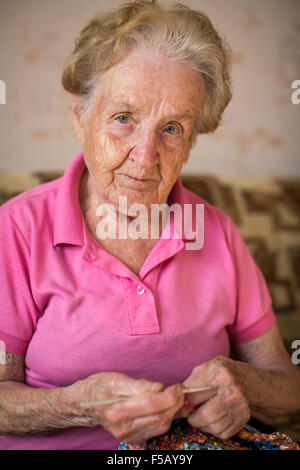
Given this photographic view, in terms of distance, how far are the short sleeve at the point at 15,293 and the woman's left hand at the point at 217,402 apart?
1.37 ft

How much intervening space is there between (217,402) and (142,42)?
0.89 m

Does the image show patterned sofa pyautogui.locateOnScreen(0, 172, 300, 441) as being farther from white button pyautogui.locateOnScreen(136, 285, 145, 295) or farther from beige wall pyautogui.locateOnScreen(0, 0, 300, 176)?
white button pyautogui.locateOnScreen(136, 285, 145, 295)

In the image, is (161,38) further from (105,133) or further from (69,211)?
(69,211)

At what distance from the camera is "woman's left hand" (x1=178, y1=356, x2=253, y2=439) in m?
1.13

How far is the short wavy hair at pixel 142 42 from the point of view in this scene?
119cm

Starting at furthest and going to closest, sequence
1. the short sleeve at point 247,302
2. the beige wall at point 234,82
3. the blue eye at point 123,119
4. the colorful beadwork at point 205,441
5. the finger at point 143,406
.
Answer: the beige wall at point 234,82 → the short sleeve at point 247,302 → the blue eye at point 123,119 → the colorful beadwork at point 205,441 → the finger at point 143,406

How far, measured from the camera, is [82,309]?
3.94 feet

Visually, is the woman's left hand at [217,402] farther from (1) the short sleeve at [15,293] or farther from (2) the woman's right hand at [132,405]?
(1) the short sleeve at [15,293]

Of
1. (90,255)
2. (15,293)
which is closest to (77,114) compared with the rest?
(90,255)

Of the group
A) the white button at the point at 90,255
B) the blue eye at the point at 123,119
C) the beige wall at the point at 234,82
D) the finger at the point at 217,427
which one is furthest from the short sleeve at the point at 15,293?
the beige wall at the point at 234,82

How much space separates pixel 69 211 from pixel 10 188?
0.53m

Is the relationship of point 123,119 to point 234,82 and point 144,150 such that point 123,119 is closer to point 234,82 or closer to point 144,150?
point 144,150

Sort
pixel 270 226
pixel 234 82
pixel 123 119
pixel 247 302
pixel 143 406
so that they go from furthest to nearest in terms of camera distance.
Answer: pixel 234 82 < pixel 270 226 < pixel 247 302 < pixel 123 119 < pixel 143 406
